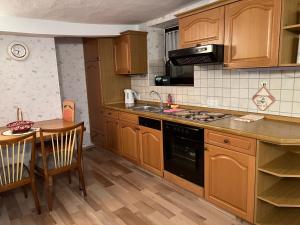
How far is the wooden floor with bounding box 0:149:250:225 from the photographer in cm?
219

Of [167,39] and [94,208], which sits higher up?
[167,39]

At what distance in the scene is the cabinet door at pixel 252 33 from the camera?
1.88 m

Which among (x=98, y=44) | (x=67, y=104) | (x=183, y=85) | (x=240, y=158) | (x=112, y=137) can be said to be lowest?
(x=112, y=137)

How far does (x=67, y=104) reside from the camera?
3.30 meters

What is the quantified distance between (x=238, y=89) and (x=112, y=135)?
84.5 inches

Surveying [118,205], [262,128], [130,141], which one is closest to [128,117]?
[130,141]

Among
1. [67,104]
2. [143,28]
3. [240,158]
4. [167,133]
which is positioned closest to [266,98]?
[240,158]

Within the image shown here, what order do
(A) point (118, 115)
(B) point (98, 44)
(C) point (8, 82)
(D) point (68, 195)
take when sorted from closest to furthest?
(D) point (68, 195), (C) point (8, 82), (A) point (118, 115), (B) point (98, 44)

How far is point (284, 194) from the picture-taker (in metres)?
1.88

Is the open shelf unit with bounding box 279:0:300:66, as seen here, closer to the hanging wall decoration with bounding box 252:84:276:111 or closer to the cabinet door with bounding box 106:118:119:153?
the hanging wall decoration with bounding box 252:84:276:111

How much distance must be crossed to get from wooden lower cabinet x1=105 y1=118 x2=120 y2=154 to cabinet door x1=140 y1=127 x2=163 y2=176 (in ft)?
2.19

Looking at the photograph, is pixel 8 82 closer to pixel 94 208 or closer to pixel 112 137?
pixel 112 137

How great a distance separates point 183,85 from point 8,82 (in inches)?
95.9

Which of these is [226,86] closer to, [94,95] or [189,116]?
[189,116]
